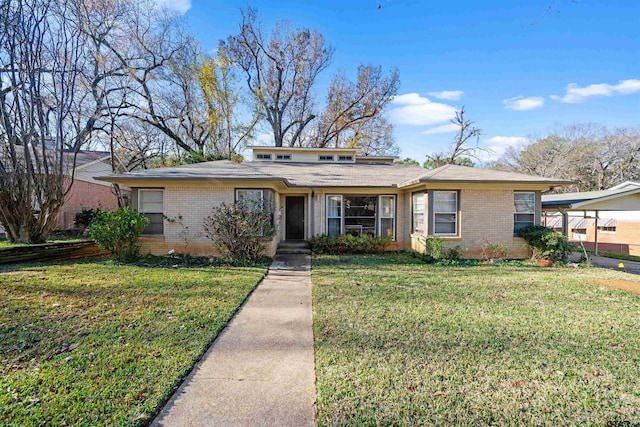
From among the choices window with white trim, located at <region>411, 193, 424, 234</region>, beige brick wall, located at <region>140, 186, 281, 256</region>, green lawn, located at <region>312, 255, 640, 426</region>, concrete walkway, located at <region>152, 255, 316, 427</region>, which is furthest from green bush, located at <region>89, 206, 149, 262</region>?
window with white trim, located at <region>411, 193, 424, 234</region>

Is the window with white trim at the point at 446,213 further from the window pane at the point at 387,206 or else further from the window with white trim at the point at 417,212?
the window pane at the point at 387,206

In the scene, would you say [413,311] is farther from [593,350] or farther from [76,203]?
[76,203]

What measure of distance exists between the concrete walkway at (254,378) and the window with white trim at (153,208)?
705cm

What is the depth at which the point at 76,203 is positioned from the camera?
18906 millimetres

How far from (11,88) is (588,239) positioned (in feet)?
97.3

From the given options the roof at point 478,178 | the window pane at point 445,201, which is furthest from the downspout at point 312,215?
the window pane at point 445,201

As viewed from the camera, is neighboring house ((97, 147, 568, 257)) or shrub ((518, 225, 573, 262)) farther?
neighboring house ((97, 147, 568, 257))

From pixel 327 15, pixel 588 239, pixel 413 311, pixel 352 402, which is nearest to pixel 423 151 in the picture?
pixel 588 239

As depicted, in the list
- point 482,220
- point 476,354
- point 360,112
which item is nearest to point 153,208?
point 476,354

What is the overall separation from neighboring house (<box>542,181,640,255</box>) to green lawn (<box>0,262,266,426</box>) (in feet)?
39.7

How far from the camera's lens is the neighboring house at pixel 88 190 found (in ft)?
59.9

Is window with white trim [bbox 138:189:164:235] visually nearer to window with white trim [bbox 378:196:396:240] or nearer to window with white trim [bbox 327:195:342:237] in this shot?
window with white trim [bbox 327:195:342:237]

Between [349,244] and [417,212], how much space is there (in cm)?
284

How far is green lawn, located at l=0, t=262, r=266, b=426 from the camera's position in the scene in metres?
2.62
